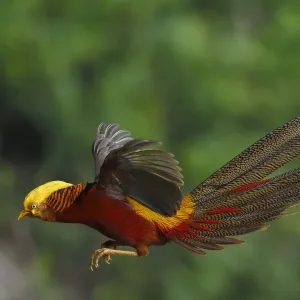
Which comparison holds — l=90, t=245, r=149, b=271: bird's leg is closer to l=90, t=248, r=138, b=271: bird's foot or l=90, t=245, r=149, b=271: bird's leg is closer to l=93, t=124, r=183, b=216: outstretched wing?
l=90, t=248, r=138, b=271: bird's foot

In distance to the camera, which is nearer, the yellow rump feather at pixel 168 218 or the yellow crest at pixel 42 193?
the yellow crest at pixel 42 193

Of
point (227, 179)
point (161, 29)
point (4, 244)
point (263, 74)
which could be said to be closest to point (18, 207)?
point (4, 244)

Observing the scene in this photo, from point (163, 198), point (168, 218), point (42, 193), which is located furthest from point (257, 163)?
point (42, 193)

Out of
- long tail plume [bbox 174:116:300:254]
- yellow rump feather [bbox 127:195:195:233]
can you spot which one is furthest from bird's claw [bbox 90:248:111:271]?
long tail plume [bbox 174:116:300:254]

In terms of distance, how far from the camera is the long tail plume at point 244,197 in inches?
147

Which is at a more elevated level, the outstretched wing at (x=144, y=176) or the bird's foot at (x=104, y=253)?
the outstretched wing at (x=144, y=176)

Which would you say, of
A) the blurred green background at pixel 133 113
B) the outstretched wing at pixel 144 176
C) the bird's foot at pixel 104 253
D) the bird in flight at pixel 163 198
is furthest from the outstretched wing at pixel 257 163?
the blurred green background at pixel 133 113

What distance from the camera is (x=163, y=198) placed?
3484 millimetres

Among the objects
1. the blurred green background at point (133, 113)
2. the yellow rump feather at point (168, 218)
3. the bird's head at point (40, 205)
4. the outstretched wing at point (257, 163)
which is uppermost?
the blurred green background at point (133, 113)

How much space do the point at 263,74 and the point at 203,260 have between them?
2.88m

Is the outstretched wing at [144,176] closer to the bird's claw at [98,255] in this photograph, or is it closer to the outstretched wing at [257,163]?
the bird's claw at [98,255]

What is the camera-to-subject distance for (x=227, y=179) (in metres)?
3.85

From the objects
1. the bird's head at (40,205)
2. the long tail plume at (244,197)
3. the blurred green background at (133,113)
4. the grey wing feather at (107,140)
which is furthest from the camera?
the blurred green background at (133,113)

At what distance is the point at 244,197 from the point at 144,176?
49 centimetres
